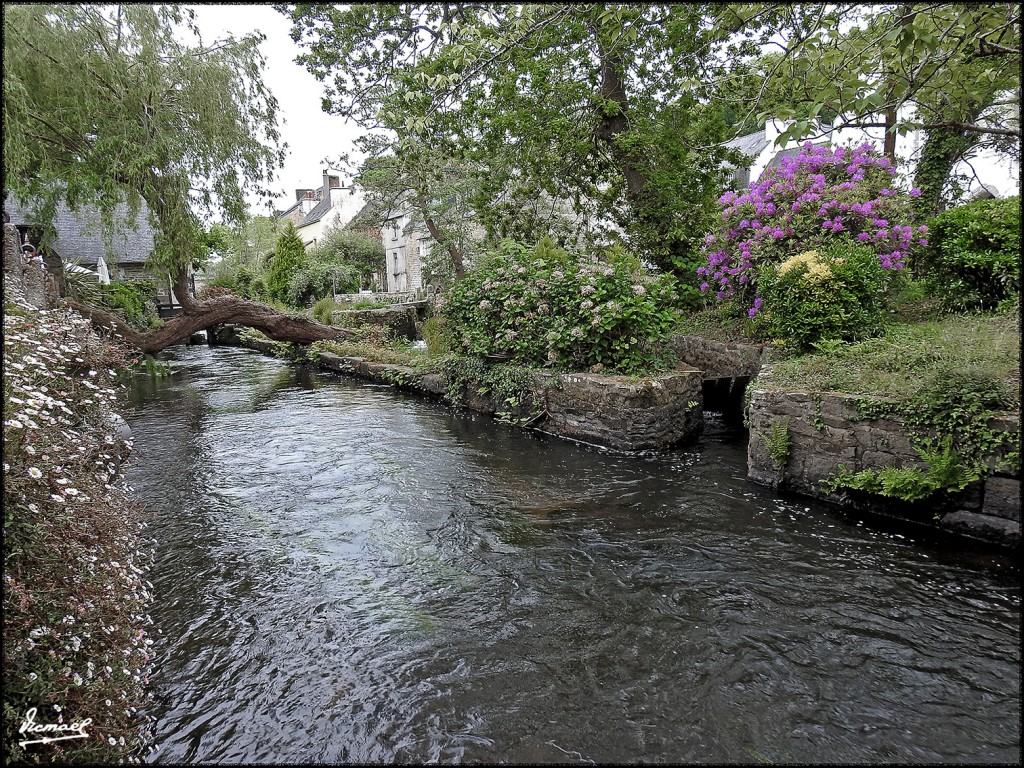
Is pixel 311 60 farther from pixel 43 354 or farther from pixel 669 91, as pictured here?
pixel 669 91

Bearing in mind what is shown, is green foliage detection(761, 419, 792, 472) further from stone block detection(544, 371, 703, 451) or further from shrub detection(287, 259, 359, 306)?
shrub detection(287, 259, 359, 306)

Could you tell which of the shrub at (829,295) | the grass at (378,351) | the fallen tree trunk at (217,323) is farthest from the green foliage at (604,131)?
the fallen tree trunk at (217,323)

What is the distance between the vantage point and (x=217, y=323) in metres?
14.1

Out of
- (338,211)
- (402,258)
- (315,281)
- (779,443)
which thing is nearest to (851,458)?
(779,443)

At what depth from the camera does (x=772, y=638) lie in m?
3.56

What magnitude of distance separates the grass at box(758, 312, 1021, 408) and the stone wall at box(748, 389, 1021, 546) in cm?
20

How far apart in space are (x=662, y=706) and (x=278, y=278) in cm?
2740

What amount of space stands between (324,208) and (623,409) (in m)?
39.0

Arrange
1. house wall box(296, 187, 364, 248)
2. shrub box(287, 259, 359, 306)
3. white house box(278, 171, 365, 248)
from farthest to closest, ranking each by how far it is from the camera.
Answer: white house box(278, 171, 365, 248) < house wall box(296, 187, 364, 248) < shrub box(287, 259, 359, 306)

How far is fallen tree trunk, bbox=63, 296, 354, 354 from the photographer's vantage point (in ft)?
40.9

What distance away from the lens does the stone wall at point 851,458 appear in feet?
14.5

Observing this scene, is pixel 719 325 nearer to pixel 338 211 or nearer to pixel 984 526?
pixel 984 526

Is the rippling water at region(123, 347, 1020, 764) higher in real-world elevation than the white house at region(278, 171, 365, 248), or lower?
lower

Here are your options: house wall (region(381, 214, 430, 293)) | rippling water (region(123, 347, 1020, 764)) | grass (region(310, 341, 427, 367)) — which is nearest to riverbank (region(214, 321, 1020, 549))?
rippling water (region(123, 347, 1020, 764))
